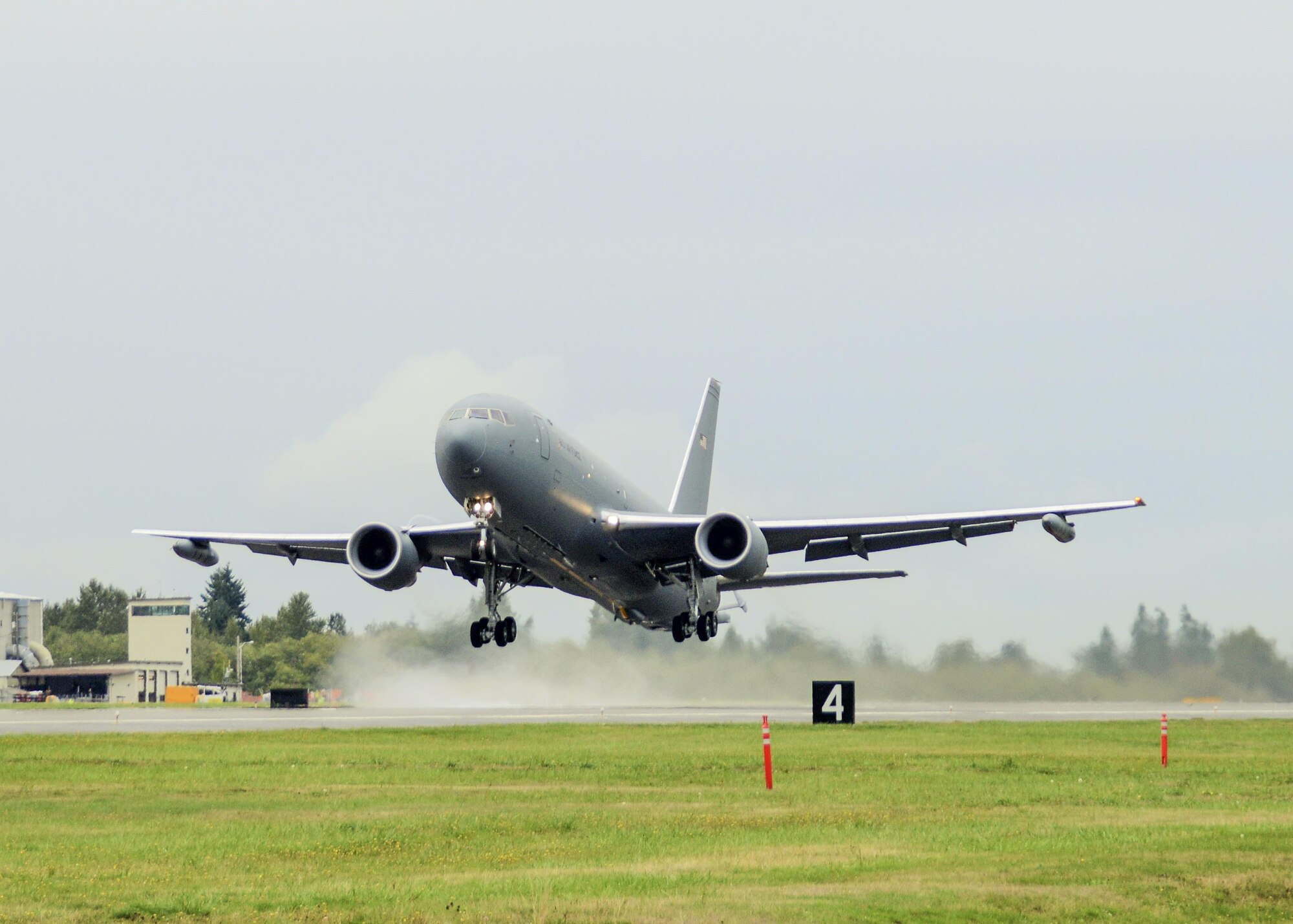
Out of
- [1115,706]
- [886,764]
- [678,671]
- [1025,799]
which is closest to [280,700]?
[678,671]

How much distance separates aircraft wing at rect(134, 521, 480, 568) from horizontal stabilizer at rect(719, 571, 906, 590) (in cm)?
970

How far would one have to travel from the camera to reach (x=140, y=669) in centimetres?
13988

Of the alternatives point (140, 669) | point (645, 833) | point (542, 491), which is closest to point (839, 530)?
point (542, 491)

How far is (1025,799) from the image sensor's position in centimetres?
2622

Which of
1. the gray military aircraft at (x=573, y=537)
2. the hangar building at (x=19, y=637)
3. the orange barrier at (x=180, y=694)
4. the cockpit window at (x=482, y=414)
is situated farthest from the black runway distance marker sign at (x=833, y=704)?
the hangar building at (x=19, y=637)

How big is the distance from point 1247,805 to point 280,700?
5673 cm

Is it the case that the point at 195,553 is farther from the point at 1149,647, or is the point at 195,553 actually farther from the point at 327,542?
the point at 1149,647

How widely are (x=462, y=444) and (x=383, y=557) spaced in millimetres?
8038

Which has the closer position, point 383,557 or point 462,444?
point 462,444

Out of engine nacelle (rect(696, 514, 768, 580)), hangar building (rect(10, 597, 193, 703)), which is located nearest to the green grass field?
engine nacelle (rect(696, 514, 768, 580))

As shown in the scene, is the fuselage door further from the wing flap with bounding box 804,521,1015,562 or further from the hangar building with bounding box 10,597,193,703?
the hangar building with bounding box 10,597,193,703

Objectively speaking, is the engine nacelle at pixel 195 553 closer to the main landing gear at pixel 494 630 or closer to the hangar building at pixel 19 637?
the main landing gear at pixel 494 630

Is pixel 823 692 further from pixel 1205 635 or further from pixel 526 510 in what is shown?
pixel 1205 635

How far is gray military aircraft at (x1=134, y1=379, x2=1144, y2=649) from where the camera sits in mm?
34906
